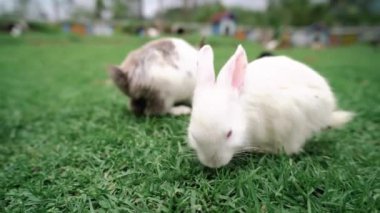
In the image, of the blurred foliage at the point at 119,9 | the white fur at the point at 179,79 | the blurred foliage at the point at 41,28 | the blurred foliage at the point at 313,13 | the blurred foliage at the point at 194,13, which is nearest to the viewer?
the white fur at the point at 179,79

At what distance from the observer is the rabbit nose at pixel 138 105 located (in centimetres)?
315

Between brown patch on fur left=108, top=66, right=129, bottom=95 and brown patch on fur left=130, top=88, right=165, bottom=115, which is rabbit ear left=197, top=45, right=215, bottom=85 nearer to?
brown patch on fur left=130, top=88, right=165, bottom=115

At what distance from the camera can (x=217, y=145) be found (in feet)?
6.08

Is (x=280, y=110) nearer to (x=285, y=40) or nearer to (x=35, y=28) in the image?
(x=285, y=40)

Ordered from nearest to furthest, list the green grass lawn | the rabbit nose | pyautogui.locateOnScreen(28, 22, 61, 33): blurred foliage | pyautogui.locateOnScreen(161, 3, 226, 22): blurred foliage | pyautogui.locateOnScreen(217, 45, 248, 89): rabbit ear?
the green grass lawn < pyautogui.locateOnScreen(217, 45, 248, 89): rabbit ear < the rabbit nose < pyautogui.locateOnScreen(28, 22, 61, 33): blurred foliage < pyautogui.locateOnScreen(161, 3, 226, 22): blurred foliage

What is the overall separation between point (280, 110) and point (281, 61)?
44cm

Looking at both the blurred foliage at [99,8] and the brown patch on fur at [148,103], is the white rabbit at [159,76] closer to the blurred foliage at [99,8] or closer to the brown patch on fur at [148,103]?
the brown patch on fur at [148,103]

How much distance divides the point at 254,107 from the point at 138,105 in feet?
4.42

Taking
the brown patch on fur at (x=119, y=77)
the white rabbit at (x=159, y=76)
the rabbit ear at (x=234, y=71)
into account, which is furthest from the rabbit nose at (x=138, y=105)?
the rabbit ear at (x=234, y=71)

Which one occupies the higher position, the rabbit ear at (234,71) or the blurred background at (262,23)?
the rabbit ear at (234,71)

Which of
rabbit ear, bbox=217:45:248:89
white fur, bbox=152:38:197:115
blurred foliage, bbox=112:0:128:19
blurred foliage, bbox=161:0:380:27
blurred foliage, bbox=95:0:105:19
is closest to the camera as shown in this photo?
rabbit ear, bbox=217:45:248:89

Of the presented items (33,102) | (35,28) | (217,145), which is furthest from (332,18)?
(217,145)

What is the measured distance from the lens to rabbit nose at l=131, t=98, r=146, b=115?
3154 millimetres

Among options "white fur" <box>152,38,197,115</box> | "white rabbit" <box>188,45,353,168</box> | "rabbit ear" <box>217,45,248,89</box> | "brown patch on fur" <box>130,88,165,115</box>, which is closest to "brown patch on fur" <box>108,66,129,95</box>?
"brown patch on fur" <box>130,88,165,115</box>
